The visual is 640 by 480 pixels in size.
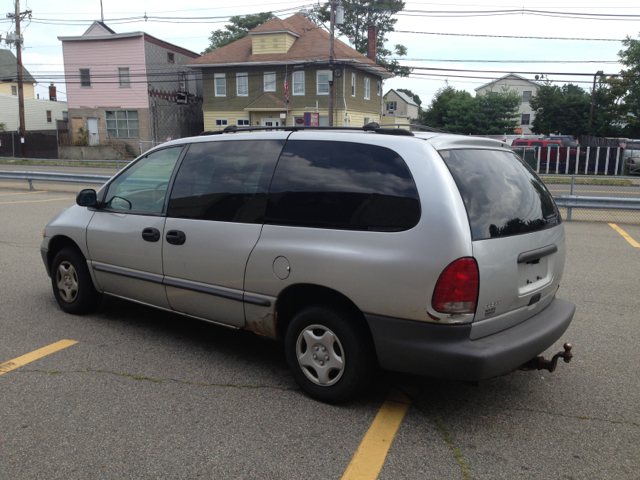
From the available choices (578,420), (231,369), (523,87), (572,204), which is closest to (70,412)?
(231,369)

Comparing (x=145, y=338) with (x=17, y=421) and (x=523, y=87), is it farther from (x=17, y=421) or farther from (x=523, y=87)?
(x=523, y=87)

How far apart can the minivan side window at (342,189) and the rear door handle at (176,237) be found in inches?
31.8

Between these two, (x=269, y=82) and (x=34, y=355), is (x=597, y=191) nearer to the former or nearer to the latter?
(x=34, y=355)

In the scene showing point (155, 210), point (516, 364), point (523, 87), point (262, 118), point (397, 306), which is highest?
point (523, 87)

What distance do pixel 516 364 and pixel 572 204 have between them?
9.95 meters

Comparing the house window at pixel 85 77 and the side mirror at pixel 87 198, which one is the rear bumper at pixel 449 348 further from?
the house window at pixel 85 77

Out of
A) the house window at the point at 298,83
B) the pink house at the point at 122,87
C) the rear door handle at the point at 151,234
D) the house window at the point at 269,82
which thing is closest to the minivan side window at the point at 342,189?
the rear door handle at the point at 151,234

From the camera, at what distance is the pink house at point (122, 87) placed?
3781 cm

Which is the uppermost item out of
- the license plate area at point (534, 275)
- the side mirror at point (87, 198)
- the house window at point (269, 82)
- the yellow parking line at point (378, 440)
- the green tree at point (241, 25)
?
the green tree at point (241, 25)

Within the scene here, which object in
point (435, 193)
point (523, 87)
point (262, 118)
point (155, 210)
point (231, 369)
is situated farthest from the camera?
point (523, 87)

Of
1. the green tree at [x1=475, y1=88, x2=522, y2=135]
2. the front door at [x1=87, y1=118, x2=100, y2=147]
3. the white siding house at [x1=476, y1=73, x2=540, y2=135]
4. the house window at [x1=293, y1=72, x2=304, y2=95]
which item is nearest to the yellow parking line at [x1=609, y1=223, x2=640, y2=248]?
the house window at [x1=293, y1=72, x2=304, y2=95]

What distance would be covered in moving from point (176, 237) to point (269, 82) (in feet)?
108

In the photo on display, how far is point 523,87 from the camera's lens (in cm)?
6938

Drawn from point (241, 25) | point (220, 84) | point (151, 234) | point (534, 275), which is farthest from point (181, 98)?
point (534, 275)
